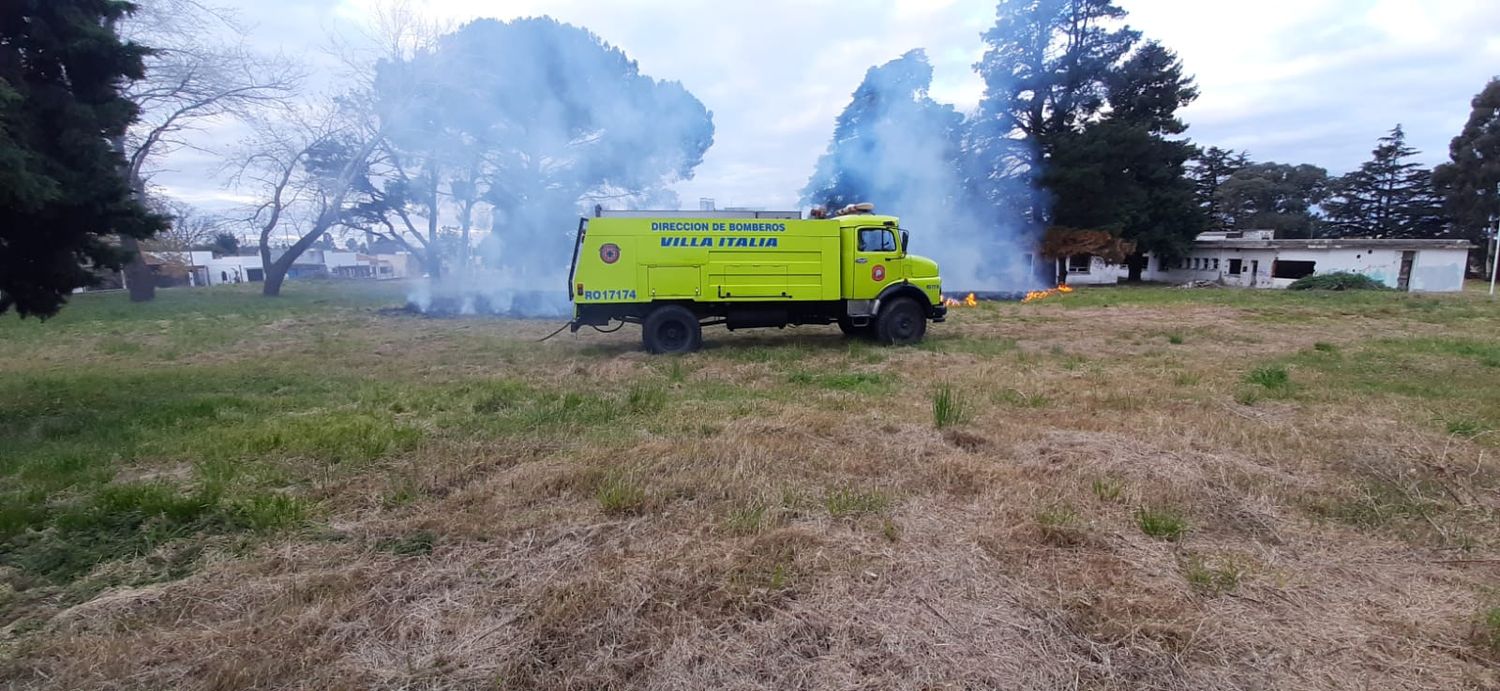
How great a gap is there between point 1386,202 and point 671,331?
205 feet

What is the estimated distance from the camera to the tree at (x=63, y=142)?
237 inches

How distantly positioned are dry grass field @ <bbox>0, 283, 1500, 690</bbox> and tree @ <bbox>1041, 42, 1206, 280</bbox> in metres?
24.7

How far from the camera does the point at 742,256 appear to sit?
37.6ft

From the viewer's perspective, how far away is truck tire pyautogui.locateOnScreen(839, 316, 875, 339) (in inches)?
492

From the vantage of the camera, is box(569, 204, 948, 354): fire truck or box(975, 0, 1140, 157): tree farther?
box(975, 0, 1140, 157): tree

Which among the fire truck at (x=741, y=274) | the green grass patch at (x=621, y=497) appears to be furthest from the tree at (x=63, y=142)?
the fire truck at (x=741, y=274)

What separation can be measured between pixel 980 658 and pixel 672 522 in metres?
1.97

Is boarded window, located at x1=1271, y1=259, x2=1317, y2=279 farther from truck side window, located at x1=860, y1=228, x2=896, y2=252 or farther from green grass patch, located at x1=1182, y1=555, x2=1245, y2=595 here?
green grass patch, located at x1=1182, y1=555, x2=1245, y2=595

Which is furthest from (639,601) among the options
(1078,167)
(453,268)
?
(1078,167)

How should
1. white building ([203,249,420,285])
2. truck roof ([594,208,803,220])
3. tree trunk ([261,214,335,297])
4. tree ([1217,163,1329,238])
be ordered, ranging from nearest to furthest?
truck roof ([594,208,803,220]), tree trunk ([261,214,335,297]), tree ([1217,163,1329,238]), white building ([203,249,420,285])

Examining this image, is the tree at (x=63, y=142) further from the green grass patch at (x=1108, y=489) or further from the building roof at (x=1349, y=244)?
the building roof at (x=1349, y=244)

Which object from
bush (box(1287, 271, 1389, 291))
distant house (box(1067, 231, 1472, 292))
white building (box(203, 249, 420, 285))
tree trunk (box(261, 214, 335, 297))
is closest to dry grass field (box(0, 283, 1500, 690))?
tree trunk (box(261, 214, 335, 297))

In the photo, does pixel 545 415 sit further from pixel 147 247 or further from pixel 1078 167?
pixel 147 247

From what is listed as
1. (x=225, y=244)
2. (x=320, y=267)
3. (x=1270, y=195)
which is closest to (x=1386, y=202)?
(x=1270, y=195)
